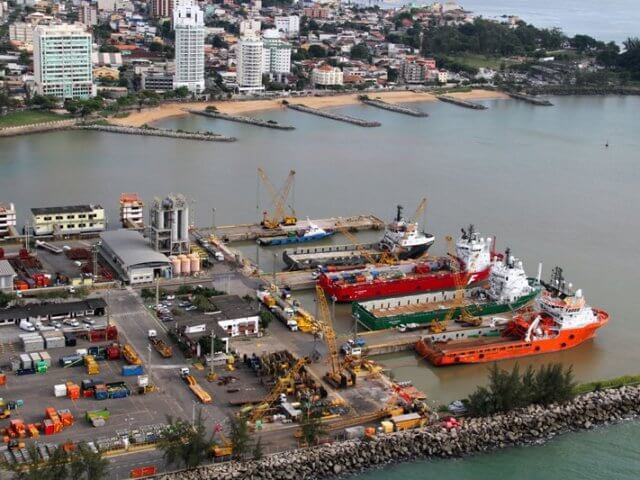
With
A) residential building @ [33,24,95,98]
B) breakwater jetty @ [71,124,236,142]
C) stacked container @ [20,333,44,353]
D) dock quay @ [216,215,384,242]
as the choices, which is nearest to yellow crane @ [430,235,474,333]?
dock quay @ [216,215,384,242]

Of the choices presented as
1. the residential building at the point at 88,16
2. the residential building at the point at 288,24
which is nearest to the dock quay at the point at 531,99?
the residential building at the point at 288,24

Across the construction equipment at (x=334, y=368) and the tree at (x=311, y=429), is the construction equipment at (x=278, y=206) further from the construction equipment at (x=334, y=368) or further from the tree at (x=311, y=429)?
the tree at (x=311, y=429)

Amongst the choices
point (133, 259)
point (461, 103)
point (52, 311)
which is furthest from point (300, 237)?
point (461, 103)

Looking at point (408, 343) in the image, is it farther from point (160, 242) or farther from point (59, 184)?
point (59, 184)

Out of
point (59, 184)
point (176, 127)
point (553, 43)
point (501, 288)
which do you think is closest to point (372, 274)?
point (501, 288)

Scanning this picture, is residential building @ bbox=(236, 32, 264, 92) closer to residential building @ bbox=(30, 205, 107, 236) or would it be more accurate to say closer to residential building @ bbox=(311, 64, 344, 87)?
A: residential building @ bbox=(311, 64, 344, 87)
